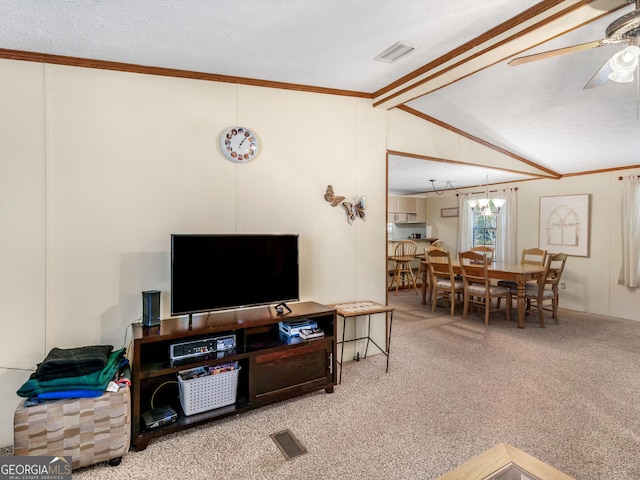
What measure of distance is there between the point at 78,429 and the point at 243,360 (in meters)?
1.00

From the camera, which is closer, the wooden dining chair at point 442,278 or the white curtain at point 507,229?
the wooden dining chair at point 442,278

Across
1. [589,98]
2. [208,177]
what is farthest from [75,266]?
[589,98]

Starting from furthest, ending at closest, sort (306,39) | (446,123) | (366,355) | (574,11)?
(446,123) → (366,355) → (306,39) → (574,11)

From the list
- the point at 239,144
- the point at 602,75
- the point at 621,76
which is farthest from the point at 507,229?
the point at 239,144

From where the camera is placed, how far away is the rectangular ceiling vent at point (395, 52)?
230cm

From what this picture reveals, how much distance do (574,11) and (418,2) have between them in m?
0.83

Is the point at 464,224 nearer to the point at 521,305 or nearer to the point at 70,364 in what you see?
the point at 521,305

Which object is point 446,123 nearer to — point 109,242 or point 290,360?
point 290,360

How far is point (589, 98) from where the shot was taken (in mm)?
3074

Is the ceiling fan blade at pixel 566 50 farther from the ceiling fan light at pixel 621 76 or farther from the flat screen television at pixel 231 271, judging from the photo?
the flat screen television at pixel 231 271

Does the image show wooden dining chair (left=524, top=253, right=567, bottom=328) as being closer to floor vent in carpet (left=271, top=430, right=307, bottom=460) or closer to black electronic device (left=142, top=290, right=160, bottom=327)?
floor vent in carpet (left=271, top=430, right=307, bottom=460)

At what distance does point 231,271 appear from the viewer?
2.46 m

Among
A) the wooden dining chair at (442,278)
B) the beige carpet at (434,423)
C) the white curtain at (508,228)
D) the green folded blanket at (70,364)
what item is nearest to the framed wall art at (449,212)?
the white curtain at (508,228)

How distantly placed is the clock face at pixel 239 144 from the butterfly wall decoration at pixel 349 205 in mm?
744
